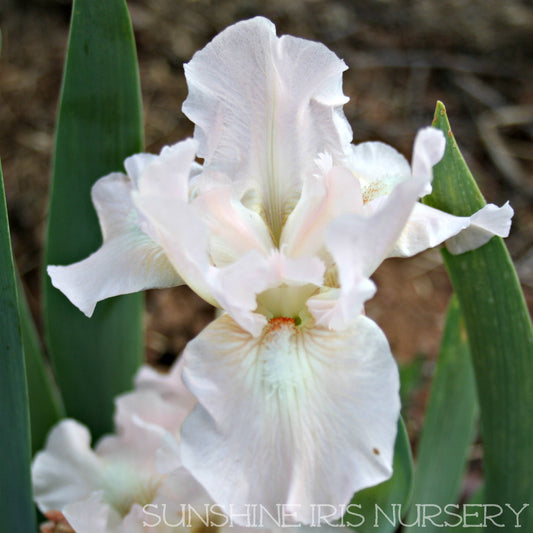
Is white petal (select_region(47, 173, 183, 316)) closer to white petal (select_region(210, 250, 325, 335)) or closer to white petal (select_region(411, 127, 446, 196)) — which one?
white petal (select_region(210, 250, 325, 335))

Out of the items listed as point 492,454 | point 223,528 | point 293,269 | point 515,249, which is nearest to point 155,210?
point 293,269

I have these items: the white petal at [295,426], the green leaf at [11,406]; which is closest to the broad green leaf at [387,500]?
the white petal at [295,426]

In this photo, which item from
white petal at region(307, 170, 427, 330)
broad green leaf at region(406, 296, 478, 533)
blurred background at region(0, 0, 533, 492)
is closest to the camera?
white petal at region(307, 170, 427, 330)

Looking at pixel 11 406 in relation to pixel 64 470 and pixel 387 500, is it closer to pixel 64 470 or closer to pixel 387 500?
pixel 64 470

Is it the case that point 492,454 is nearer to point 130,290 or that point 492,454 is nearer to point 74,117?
point 130,290

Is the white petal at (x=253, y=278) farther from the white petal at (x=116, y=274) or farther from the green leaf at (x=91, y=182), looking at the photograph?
the green leaf at (x=91, y=182)

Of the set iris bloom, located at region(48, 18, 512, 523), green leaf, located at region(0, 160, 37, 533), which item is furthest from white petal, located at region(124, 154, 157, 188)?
green leaf, located at region(0, 160, 37, 533)
